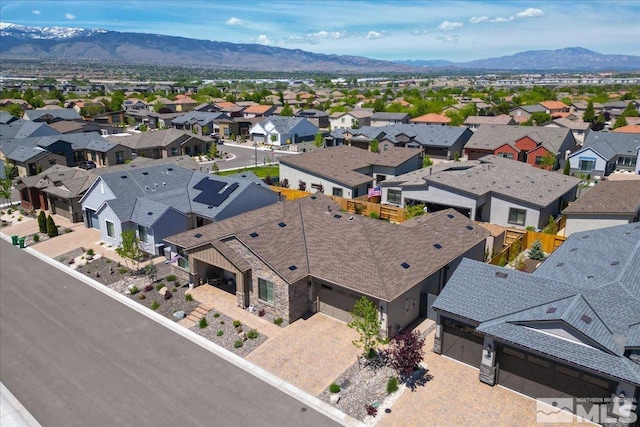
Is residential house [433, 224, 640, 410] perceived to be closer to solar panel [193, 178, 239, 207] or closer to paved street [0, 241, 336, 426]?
paved street [0, 241, 336, 426]

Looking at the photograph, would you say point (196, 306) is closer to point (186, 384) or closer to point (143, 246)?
point (186, 384)

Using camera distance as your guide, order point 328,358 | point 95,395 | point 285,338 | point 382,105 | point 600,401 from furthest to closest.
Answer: point 382,105 → point 285,338 → point 328,358 → point 95,395 → point 600,401

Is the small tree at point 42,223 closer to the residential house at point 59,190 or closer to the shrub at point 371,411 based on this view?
the residential house at point 59,190

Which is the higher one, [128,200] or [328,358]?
[128,200]

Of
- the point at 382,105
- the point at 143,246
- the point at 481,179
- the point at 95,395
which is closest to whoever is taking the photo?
the point at 95,395

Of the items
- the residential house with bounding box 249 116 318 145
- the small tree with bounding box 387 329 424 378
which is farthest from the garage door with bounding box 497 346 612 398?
the residential house with bounding box 249 116 318 145

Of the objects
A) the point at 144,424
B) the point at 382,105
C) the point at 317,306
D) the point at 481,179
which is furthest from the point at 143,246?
the point at 382,105
